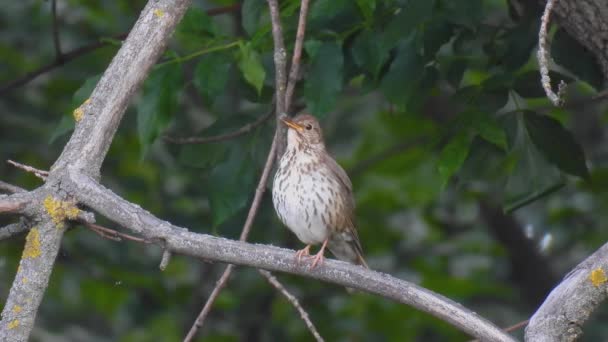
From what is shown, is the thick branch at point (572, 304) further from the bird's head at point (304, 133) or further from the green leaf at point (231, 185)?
the bird's head at point (304, 133)

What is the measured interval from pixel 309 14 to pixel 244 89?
594 millimetres

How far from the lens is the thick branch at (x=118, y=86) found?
14.2ft

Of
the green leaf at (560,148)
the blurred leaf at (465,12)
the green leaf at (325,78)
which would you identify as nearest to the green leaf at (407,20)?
the blurred leaf at (465,12)

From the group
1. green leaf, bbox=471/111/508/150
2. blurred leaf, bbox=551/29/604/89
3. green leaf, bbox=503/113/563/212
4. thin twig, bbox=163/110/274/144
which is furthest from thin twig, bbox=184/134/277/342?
blurred leaf, bbox=551/29/604/89

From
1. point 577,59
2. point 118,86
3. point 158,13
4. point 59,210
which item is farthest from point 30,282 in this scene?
point 577,59

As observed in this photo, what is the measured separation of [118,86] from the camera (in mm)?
4527

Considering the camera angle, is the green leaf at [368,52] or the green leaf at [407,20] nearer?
the green leaf at [407,20]

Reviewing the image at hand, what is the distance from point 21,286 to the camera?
4008 millimetres

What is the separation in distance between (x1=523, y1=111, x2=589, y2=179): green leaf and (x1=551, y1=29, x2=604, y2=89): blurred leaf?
278mm

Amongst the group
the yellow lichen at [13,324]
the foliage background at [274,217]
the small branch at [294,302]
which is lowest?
the foliage background at [274,217]

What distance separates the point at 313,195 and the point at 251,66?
1231mm

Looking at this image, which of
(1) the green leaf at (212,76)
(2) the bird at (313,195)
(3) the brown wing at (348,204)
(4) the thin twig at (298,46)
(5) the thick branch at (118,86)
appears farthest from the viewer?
(3) the brown wing at (348,204)

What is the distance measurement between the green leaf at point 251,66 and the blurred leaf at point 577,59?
1.49 m

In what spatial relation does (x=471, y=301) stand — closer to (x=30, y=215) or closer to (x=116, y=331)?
(x=116, y=331)
